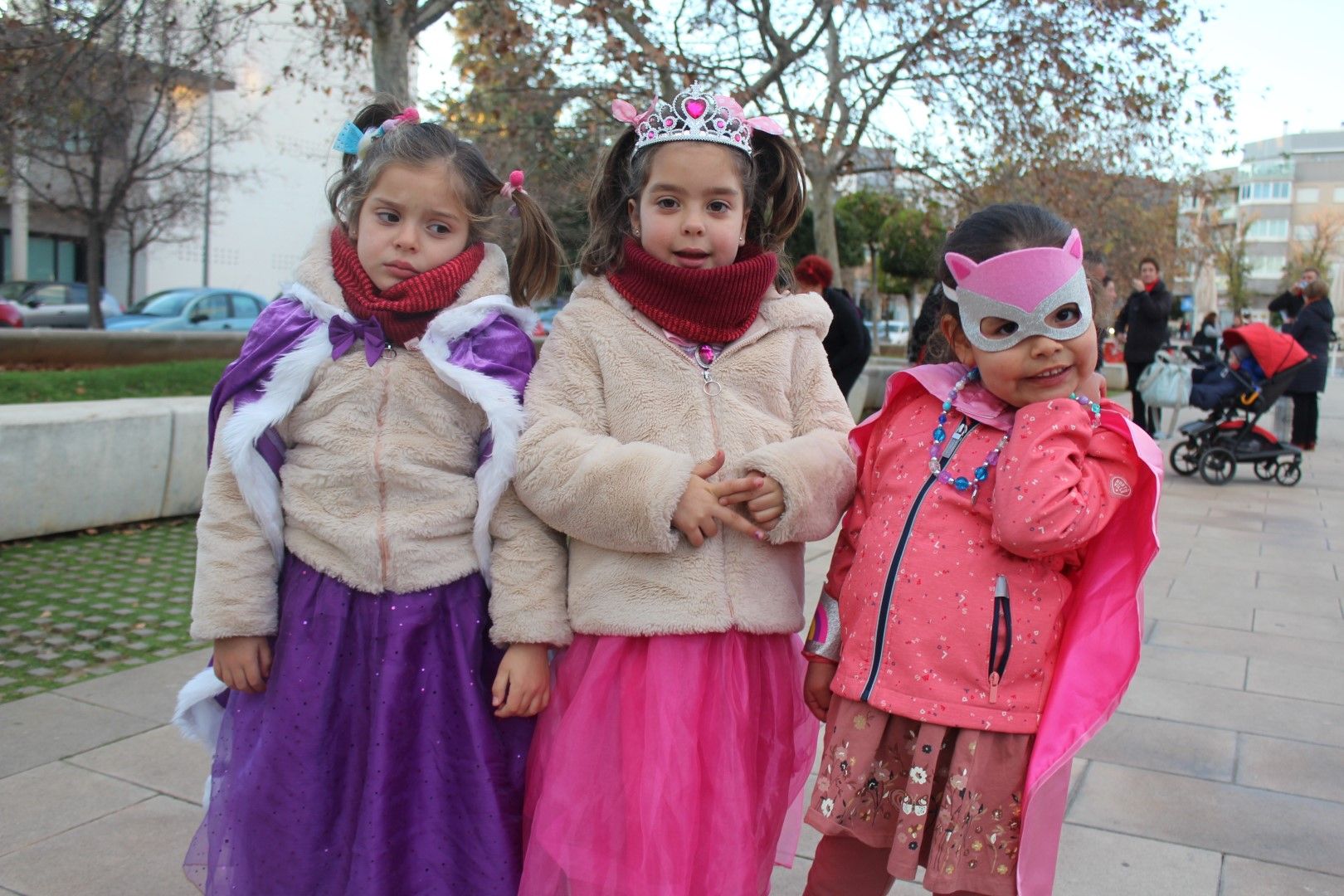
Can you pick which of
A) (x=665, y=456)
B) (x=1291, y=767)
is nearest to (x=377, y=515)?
(x=665, y=456)

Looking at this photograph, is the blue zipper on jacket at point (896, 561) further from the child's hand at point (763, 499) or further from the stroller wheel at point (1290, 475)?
the stroller wheel at point (1290, 475)

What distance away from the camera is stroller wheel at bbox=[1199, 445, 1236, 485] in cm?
988

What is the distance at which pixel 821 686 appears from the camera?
7.01 feet

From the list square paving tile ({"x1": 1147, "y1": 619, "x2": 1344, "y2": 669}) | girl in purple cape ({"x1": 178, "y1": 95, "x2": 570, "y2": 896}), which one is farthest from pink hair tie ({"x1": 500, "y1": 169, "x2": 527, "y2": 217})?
square paving tile ({"x1": 1147, "y1": 619, "x2": 1344, "y2": 669})

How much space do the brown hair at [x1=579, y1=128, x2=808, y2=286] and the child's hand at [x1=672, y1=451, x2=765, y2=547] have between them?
503 millimetres

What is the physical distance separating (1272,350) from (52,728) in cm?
919

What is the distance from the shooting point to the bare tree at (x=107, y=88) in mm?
6816

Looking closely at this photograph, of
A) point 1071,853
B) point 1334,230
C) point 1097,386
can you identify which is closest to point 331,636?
point 1097,386

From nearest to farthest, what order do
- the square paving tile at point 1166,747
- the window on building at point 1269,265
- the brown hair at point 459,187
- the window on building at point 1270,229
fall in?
1. the brown hair at point 459,187
2. the square paving tile at point 1166,747
3. the window on building at point 1269,265
4. the window on building at point 1270,229

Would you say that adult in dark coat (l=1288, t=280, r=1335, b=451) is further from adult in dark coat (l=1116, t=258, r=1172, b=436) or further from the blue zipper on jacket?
the blue zipper on jacket

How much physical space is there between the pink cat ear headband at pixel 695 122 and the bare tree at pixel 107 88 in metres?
4.89

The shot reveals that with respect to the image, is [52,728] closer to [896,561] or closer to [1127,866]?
[896,561]

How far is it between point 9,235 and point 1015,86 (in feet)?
84.0

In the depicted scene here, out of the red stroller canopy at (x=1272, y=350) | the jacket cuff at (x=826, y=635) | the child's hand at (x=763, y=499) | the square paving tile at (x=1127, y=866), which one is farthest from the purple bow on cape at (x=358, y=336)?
the red stroller canopy at (x=1272, y=350)
